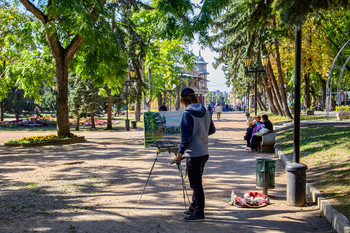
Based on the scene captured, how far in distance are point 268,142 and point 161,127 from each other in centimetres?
599

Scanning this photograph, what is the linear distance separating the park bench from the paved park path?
1.42m

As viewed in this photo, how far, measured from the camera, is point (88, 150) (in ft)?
45.8

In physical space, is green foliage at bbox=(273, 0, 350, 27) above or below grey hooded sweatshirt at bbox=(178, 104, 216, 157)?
above

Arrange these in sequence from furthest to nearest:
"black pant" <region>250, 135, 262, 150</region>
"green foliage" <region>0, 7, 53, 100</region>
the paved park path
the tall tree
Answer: "green foliage" <region>0, 7, 53, 100</region>, the tall tree, "black pant" <region>250, 135, 262, 150</region>, the paved park path

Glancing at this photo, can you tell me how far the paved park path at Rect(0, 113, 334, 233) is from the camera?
503 centimetres

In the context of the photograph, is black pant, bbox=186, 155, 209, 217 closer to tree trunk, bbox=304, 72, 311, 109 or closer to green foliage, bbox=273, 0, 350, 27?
green foliage, bbox=273, 0, 350, 27

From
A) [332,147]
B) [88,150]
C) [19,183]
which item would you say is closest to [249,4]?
[332,147]

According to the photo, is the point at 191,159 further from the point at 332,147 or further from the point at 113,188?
the point at 332,147

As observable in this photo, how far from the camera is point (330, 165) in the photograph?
814 centimetres

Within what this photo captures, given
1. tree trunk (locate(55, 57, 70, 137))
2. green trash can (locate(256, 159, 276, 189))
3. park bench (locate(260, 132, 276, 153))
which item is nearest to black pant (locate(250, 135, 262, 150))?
park bench (locate(260, 132, 276, 153))

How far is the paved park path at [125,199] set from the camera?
5027mm

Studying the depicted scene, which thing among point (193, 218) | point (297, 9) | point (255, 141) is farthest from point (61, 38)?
point (193, 218)

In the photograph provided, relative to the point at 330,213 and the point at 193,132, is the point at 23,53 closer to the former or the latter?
the point at 193,132

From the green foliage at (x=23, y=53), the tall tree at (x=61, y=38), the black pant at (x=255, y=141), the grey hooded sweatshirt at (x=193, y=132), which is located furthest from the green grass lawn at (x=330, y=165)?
the green foliage at (x=23, y=53)
